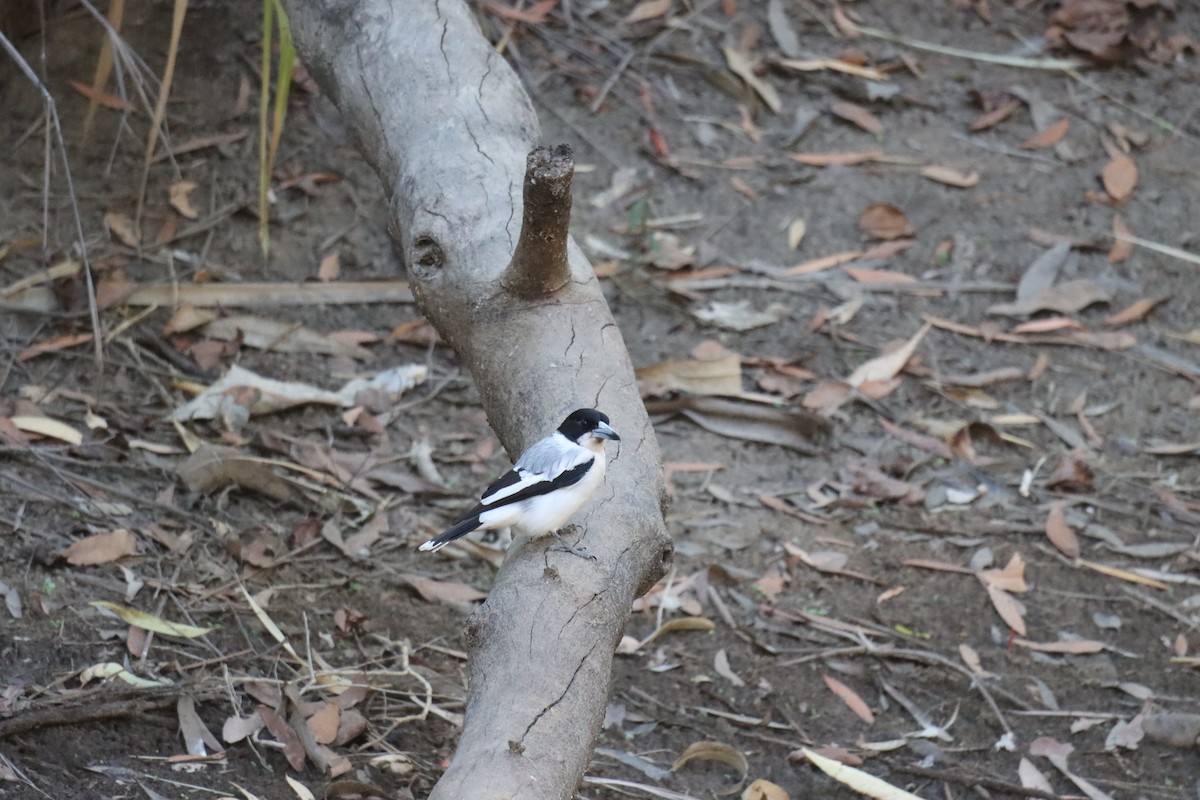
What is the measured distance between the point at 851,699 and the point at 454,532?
1.84m

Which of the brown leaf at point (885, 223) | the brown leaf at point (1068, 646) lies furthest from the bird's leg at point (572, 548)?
the brown leaf at point (885, 223)

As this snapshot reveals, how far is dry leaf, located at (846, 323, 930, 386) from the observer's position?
6297mm

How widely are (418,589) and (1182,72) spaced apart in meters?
5.87

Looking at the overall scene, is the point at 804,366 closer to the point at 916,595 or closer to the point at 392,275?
the point at 916,595

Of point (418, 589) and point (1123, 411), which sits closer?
point (418, 589)

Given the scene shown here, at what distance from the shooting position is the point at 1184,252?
7000 millimetres

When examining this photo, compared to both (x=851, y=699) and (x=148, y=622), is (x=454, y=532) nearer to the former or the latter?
(x=148, y=622)

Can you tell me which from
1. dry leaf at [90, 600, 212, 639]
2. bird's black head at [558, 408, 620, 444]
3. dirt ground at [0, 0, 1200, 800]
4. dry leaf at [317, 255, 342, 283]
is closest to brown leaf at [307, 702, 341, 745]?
dirt ground at [0, 0, 1200, 800]

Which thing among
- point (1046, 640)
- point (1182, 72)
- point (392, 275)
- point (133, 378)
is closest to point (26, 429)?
point (133, 378)

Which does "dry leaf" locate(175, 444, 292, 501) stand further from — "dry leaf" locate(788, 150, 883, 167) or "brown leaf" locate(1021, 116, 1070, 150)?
"brown leaf" locate(1021, 116, 1070, 150)

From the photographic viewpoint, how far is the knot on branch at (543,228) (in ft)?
10.8

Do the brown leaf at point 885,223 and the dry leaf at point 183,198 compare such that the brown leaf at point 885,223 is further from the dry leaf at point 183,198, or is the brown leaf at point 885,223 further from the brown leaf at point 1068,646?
the dry leaf at point 183,198

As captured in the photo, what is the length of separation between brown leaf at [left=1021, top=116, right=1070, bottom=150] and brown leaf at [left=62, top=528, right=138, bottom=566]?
5.40 m

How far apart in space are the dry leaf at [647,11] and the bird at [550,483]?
482cm
